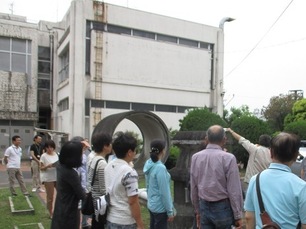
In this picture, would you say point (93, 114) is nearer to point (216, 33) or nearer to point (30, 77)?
point (30, 77)

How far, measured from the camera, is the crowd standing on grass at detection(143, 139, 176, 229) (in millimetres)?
4414

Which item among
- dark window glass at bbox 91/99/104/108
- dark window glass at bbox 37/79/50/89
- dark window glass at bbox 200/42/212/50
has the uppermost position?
dark window glass at bbox 200/42/212/50

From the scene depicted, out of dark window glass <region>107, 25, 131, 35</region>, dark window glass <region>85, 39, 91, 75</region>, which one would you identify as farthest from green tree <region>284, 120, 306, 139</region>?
dark window glass <region>85, 39, 91, 75</region>

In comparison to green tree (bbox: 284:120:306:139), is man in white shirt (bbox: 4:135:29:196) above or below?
below

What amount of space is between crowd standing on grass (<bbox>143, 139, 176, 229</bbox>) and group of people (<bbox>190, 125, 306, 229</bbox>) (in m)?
0.35

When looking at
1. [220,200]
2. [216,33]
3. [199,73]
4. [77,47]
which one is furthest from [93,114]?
[220,200]

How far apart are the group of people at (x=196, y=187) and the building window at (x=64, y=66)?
1907 cm

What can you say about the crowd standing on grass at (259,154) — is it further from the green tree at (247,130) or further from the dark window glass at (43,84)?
the dark window glass at (43,84)

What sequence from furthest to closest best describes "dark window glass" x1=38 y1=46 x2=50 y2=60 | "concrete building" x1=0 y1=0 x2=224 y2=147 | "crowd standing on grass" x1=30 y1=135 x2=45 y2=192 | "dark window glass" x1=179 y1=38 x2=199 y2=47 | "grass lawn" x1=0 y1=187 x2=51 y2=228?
"dark window glass" x1=38 y1=46 x2=50 y2=60 < "dark window glass" x1=179 y1=38 x2=199 y2=47 < "concrete building" x1=0 y1=0 x2=224 y2=147 < "crowd standing on grass" x1=30 y1=135 x2=45 y2=192 < "grass lawn" x1=0 y1=187 x2=51 y2=228

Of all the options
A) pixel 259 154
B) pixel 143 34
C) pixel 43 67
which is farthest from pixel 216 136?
pixel 43 67

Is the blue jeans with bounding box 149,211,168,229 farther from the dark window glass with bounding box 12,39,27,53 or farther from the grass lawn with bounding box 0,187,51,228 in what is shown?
the dark window glass with bounding box 12,39,27,53

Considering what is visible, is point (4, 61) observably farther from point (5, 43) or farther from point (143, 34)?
point (143, 34)

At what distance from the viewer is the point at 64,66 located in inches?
934

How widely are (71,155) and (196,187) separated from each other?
1.56 metres
